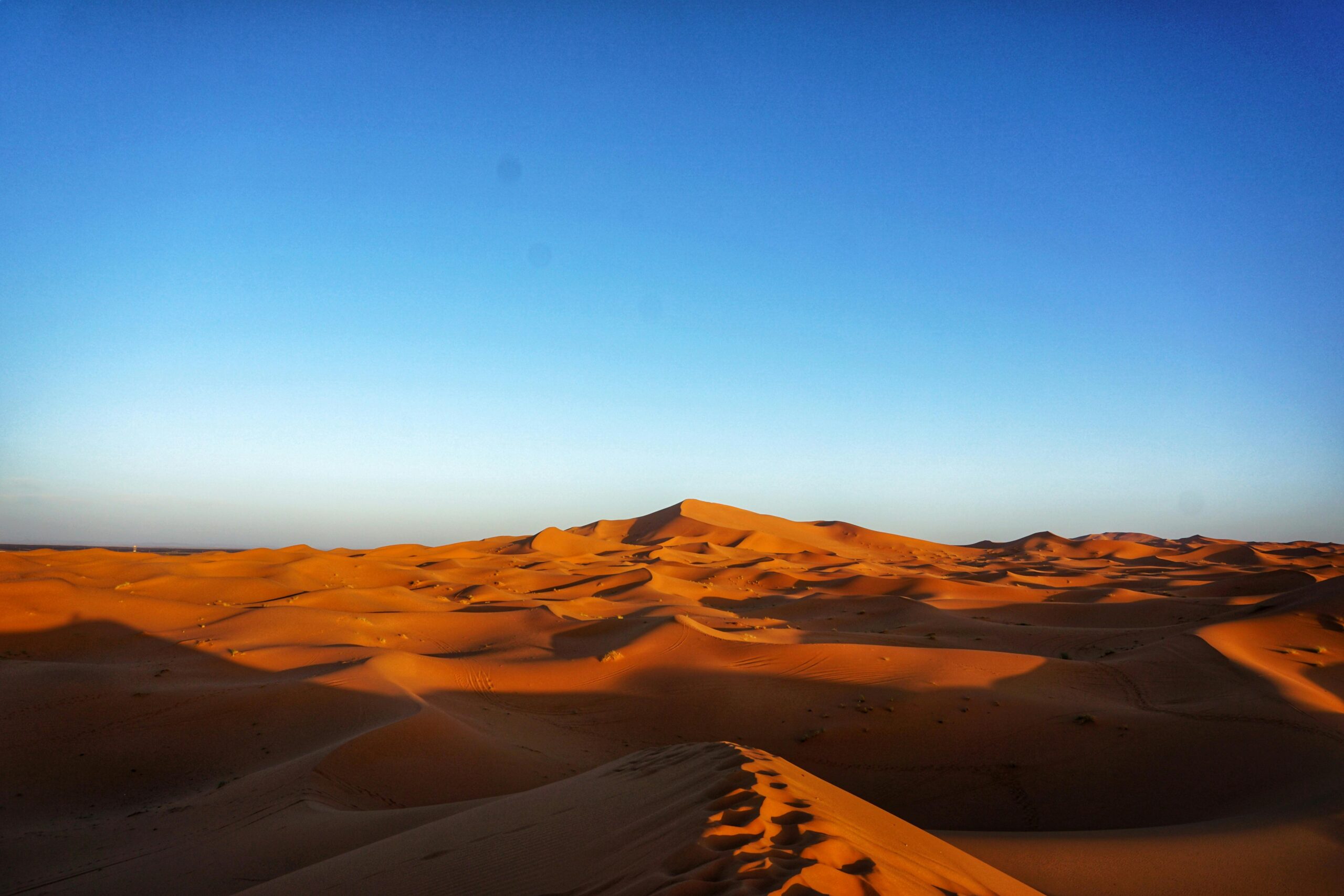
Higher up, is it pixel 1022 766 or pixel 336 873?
pixel 336 873

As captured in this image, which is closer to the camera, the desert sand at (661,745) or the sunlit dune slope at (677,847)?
the sunlit dune slope at (677,847)

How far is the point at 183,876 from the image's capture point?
5.08 meters

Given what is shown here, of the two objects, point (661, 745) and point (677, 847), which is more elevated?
point (677, 847)

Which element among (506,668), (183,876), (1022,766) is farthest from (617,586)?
(183,876)

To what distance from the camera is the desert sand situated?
394 cm

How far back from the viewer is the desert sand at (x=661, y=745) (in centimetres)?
394

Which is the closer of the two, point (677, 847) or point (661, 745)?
point (677, 847)

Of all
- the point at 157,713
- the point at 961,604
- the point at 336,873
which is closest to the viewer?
the point at 336,873

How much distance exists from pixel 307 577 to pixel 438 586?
4027 mm

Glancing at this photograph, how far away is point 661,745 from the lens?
927 centimetres

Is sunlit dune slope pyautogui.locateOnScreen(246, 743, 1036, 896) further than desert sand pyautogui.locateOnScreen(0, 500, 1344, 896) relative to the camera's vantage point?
No

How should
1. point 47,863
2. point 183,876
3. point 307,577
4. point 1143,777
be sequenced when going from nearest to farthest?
point 183,876 < point 47,863 < point 1143,777 < point 307,577

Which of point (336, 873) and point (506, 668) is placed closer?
point (336, 873)

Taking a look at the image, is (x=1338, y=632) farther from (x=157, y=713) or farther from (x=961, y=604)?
(x=157, y=713)
